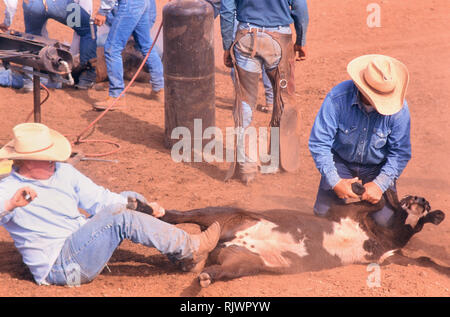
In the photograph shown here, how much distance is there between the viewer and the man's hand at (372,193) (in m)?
4.89

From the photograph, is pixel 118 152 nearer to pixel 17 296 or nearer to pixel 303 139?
pixel 303 139

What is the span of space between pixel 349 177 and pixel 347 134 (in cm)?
42

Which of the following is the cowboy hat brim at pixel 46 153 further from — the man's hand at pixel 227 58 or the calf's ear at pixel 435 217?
the calf's ear at pixel 435 217

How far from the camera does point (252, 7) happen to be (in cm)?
619

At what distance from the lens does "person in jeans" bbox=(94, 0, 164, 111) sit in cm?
833

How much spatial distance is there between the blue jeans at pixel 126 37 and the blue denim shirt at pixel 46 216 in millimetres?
4579

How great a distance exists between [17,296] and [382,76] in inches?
124

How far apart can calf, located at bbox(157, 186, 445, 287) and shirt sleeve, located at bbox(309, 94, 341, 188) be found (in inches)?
15.3

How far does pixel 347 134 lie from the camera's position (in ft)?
16.6

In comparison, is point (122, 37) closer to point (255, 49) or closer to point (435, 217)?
point (255, 49)

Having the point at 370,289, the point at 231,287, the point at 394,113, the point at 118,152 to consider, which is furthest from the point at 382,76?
the point at 118,152

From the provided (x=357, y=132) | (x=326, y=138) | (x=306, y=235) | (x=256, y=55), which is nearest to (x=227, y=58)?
(x=256, y=55)

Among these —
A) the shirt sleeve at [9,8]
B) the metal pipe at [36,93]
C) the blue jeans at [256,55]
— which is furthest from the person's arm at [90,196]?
the shirt sleeve at [9,8]

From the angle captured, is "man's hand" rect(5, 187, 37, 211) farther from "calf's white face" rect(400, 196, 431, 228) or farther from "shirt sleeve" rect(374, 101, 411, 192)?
"calf's white face" rect(400, 196, 431, 228)
